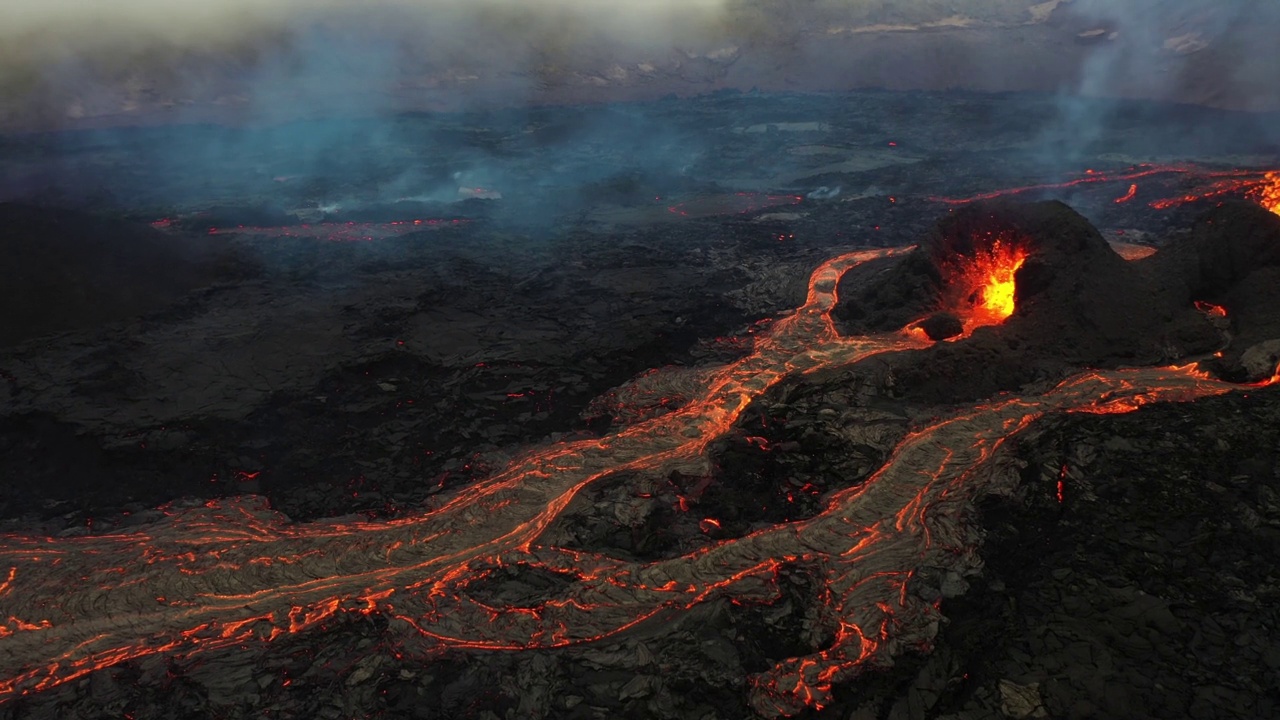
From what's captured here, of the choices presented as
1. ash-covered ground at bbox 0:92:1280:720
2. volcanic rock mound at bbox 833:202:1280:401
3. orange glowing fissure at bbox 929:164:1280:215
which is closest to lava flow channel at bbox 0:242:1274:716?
ash-covered ground at bbox 0:92:1280:720

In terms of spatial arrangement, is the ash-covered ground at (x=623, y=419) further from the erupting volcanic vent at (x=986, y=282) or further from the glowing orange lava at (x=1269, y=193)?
the glowing orange lava at (x=1269, y=193)

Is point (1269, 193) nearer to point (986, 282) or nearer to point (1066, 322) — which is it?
point (986, 282)

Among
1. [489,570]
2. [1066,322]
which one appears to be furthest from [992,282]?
[489,570]

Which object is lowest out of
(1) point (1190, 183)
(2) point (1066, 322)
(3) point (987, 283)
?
(2) point (1066, 322)

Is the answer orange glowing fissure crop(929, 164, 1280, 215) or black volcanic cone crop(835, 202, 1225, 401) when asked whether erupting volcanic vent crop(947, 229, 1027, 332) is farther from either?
orange glowing fissure crop(929, 164, 1280, 215)

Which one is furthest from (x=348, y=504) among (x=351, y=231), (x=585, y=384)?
(x=351, y=231)

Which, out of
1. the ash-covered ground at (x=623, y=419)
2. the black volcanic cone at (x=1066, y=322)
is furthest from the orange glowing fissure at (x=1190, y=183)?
the black volcanic cone at (x=1066, y=322)
